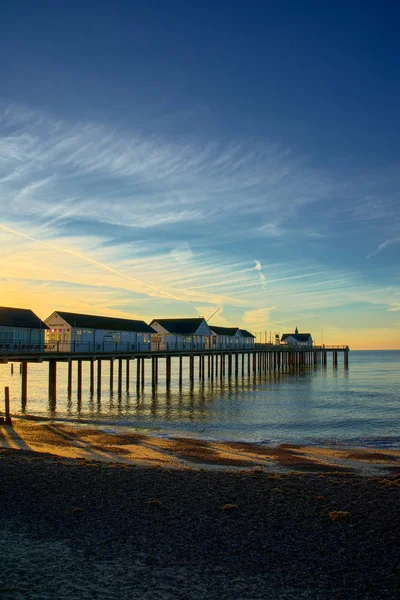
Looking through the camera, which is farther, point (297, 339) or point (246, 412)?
point (297, 339)

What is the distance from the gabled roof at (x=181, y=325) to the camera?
68.6 metres

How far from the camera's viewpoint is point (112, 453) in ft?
75.7

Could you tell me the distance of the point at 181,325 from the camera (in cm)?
7075

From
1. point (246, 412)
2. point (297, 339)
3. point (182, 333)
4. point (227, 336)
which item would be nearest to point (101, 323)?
point (182, 333)

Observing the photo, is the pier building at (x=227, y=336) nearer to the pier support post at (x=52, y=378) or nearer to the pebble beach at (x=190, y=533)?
the pier support post at (x=52, y=378)

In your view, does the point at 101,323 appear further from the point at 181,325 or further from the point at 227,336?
the point at 227,336

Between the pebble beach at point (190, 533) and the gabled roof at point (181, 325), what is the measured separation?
A: 49.7m

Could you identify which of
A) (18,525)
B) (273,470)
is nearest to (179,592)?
(18,525)

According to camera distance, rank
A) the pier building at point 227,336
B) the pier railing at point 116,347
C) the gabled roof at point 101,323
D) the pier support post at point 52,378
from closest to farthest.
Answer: the pier railing at point 116,347, the pier support post at point 52,378, the gabled roof at point 101,323, the pier building at point 227,336

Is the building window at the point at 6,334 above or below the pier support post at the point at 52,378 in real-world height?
above

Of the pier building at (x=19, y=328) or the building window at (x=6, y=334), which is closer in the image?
the building window at (x=6, y=334)

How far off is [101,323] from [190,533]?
43452 mm

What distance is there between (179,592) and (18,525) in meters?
4.88

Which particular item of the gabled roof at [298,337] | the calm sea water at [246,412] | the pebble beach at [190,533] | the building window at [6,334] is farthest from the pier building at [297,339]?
the pebble beach at [190,533]
